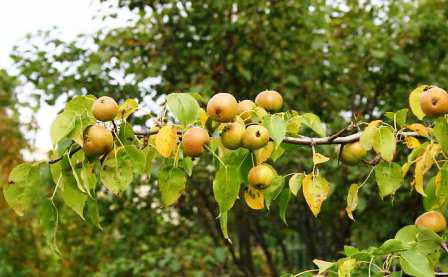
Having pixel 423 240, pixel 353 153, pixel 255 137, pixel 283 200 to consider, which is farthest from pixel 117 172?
pixel 423 240

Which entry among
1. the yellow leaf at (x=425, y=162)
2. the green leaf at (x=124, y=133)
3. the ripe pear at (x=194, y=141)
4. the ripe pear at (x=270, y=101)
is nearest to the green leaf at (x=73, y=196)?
the green leaf at (x=124, y=133)

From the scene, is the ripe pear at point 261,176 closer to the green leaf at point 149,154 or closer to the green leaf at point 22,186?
the green leaf at point 149,154

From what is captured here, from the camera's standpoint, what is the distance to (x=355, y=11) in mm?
4344

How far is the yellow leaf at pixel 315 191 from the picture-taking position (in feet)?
4.21

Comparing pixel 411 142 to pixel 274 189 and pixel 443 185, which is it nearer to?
pixel 443 185

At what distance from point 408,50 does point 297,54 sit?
0.70m

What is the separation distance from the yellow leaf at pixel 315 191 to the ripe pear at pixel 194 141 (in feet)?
0.77

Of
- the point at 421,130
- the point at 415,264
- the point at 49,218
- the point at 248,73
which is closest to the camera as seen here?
the point at 415,264

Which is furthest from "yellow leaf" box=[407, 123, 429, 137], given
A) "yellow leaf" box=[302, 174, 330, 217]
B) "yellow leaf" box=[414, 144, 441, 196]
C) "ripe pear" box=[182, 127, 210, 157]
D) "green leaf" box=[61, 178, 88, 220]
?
"green leaf" box=[61, 178, 88, 220]

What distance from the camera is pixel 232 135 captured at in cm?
122

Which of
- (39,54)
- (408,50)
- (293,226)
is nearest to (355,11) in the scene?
(408,50)

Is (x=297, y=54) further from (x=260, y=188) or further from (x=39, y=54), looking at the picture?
(x=260, y=188)

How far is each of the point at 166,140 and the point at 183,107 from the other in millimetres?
78

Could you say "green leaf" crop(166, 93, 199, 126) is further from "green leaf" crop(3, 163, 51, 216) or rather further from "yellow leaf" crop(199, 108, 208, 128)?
"green leaf" crop(3, 163, 51, 216)
